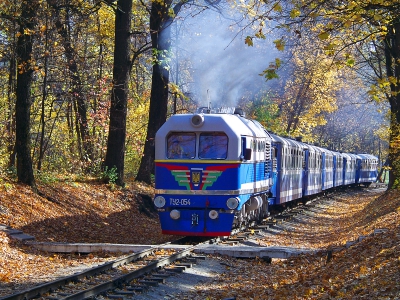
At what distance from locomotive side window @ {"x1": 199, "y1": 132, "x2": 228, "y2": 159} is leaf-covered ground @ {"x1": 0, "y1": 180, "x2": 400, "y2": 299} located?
8.55 feet

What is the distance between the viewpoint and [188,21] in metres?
26.9

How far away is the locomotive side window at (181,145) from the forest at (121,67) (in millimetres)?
2678

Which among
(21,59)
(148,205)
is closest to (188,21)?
(148,205)

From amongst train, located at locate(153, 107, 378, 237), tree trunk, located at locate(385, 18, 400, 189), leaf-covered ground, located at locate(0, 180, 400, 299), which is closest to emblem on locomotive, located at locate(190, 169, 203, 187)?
train, located at locate(153, 107, 378, 237)

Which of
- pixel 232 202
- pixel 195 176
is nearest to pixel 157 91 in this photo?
pixel 195 176

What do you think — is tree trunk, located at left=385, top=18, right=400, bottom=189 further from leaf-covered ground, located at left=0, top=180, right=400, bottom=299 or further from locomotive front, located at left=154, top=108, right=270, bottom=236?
locomotive front, located at left=154, top=108, right=270, bottom=236

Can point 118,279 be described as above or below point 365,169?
below

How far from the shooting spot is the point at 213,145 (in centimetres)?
1517

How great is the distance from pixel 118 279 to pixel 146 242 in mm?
7033

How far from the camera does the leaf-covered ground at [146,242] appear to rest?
363 inches

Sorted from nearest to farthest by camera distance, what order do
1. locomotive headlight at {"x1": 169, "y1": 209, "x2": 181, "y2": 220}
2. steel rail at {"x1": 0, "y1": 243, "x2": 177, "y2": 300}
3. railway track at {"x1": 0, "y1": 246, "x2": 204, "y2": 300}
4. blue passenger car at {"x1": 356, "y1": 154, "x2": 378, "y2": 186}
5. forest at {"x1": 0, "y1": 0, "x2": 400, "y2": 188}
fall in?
steel rail at {"x1": 0, "y1": 243, "x2": 177, "y2": 300} < railway track at {"x1": 0, "y1": 246, "x2": 204, "y2": 300} < locomotive headlight at {"x1": 169, "y1": 209, "x2": 181, "y2": 220} < forest at {"x1": 0, "y1": 0, "x2": 400, "y2": 188} < blue passenger car at {"x1": 356, "y1": 154, "x2": 378, "y2": 186}

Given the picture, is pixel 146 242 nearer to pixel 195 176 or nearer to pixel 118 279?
pixel 195 176

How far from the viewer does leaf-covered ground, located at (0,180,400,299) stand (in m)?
9.22

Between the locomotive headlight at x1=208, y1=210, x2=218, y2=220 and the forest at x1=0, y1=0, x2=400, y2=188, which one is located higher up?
the forest at x1=0, y1=0, x2=400, y2=188
